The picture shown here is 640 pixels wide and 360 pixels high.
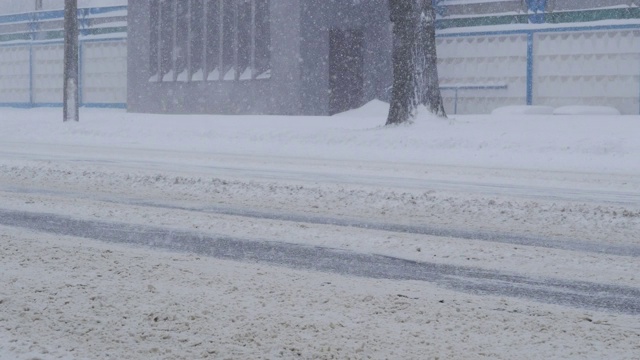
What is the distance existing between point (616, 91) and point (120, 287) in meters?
21.8

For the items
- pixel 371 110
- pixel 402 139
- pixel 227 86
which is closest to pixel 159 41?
pixel 227 86

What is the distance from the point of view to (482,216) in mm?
7914

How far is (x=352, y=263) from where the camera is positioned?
5.57m

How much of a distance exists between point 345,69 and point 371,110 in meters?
1.70

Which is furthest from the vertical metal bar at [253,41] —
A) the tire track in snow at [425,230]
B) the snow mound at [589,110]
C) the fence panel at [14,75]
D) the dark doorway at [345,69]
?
the tire track in snow at [425,230]

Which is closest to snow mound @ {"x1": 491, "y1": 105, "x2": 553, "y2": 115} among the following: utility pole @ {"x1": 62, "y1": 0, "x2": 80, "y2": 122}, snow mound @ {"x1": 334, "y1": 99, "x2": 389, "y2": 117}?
snow mound @ {"x1": 334, "y1": 99, "x2": 389, "y2": 117}

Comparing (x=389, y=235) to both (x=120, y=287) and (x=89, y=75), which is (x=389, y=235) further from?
(x=89, y=75)

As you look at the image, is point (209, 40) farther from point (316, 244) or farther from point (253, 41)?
point (316, 244)

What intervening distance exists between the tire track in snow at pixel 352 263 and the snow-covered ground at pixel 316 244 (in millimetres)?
158

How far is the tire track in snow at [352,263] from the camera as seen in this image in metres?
4.71

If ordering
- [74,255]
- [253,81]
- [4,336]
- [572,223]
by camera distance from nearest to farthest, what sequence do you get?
[4,336]
[74,255]
[572,223]
[253,81]

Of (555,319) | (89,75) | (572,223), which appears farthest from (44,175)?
(89,75)

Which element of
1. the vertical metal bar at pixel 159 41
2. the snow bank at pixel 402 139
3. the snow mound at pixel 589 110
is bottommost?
the snow bank at pixel 402 139

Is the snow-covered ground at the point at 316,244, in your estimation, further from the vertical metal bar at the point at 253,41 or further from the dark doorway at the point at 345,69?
the vertical metal bar at the point at 253,41
